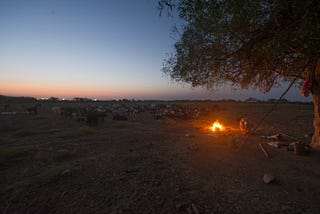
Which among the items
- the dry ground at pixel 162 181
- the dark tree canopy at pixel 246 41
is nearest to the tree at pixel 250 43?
the dark tree canopy at pixel 246 41

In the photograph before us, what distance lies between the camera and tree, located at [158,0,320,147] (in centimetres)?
444

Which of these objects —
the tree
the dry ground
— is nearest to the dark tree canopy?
the tree

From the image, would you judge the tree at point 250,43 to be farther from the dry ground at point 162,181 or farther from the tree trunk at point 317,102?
the dry ground at point 162,181

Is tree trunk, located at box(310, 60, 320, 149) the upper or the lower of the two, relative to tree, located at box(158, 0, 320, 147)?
lower

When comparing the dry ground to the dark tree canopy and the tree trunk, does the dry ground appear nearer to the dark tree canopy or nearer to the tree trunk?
the tree trunk

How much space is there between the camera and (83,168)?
611 cm

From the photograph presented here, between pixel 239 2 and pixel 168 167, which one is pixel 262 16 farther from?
pixel 168 167

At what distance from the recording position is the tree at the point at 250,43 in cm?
444

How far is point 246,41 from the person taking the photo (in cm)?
615

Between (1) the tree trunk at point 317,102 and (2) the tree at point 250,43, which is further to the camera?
(1) the tree trunk at point 317,102

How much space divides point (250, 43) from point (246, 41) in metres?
0.31

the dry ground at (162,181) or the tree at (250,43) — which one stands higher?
the tree at (250,43)

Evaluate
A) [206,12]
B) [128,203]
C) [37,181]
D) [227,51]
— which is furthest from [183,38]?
[37,181]

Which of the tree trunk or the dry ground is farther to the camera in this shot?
the tree trunk
